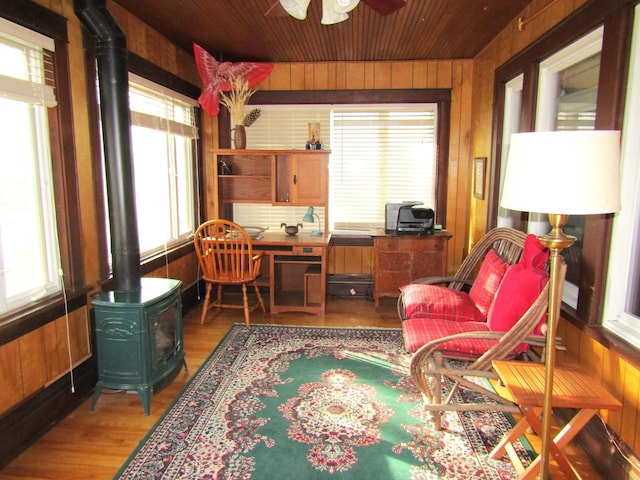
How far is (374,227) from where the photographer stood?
5.08m

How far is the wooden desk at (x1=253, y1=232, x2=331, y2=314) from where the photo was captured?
432 cm

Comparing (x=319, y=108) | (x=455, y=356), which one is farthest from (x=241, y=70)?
(x=455, y=356)

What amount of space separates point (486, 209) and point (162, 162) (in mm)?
2850

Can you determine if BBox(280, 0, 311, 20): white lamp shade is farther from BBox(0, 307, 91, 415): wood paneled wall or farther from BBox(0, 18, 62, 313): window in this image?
BBox(0, 307, 91, 415): wood paneled wall

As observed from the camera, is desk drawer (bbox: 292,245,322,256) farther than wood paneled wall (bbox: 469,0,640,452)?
Yes

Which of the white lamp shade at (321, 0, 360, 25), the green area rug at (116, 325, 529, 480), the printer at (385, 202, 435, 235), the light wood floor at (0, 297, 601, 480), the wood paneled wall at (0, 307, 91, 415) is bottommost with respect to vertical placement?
the light wood floor at (0, 297, 601, 480)

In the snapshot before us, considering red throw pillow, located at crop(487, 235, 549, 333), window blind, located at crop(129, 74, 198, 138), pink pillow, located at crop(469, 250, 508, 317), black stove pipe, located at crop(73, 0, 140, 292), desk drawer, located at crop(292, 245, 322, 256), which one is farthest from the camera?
desk drawer, located at crop(292, 245, 322, 256)

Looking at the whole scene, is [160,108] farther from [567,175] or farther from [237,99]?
[567,175]

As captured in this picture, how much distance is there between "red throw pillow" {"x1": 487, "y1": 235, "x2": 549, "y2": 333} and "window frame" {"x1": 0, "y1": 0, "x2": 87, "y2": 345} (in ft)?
8.17

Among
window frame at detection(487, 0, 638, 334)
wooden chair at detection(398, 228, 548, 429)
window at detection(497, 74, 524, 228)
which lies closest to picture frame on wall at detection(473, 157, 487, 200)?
window at detection(497, 74, 524, 228)

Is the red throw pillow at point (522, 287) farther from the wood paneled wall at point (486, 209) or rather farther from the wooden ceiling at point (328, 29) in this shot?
the wooden ceiling at point (328, 29)

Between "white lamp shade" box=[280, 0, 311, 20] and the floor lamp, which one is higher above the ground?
"white lamp shade" box=[280, 0, 311, 20]

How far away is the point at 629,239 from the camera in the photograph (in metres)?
2.15

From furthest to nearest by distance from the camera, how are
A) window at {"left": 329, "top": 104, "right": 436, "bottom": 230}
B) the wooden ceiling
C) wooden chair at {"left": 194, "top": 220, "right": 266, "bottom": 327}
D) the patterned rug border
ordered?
window at {"left": 329, "top": 104, "right": 436, "bottom": 230} < wooden chair at {"left": 194, "top": 220, "right": 266, "bottom": 327} < the wooden ceiling < the patterned rug border
